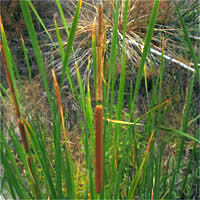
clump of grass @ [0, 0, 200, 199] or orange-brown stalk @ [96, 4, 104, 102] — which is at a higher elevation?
orange-brown stalk @ [96, 4, 104, 102]

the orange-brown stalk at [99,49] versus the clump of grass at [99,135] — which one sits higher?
the orange-brown stalk at [99,49]

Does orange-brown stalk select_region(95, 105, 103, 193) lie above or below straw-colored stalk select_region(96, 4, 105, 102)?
below

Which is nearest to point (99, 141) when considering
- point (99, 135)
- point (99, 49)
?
point (99, 135)

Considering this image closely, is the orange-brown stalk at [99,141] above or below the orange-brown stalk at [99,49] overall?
below

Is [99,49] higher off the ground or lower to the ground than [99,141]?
higher

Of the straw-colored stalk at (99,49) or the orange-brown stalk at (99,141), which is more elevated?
the straw-colored stalk at (99,49)

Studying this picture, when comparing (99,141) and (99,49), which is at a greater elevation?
(99,49)

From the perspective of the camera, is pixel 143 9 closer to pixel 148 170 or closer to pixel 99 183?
pixel 148 170

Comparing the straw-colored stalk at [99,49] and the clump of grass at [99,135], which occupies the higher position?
the straw-colored stalk at [99,49]

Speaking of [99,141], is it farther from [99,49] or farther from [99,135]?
[99,49]

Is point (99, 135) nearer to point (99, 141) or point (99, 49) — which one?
point (99, 141)

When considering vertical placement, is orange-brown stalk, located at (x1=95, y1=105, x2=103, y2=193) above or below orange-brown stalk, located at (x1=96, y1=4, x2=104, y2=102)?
below
